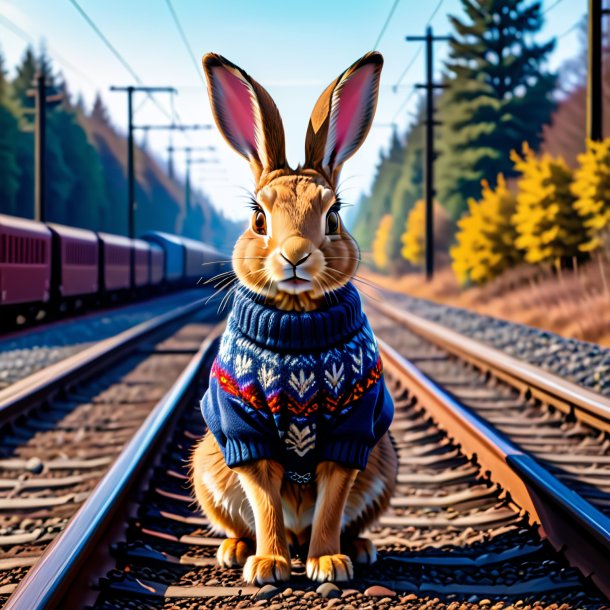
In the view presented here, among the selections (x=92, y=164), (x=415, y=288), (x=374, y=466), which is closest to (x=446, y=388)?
(x=374, y=466)

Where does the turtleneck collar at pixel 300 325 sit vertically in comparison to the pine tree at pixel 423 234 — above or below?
below

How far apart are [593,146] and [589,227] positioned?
266 centimetres

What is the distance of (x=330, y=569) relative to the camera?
9.44ft

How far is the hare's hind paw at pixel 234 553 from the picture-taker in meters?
3.15

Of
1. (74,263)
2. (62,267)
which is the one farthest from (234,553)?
(74,263)

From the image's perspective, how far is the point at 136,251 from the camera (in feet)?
94.7

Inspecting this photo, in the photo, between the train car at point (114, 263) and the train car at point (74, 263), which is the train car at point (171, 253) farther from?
the train car at point (74, 263)

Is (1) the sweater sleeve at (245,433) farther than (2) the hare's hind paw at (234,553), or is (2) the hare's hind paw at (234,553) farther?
(2) the hare's hind paw at (234,553)

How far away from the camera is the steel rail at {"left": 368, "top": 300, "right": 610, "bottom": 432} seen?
6006mm

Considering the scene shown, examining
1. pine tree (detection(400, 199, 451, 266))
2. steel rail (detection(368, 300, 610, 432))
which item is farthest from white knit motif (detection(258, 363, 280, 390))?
pine tree (detection(400, 199, 451, 266))

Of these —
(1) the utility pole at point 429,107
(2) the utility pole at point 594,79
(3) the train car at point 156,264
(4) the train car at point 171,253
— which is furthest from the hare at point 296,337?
(4) the train car at point 171,253

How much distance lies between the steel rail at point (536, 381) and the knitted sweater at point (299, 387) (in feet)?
11.1

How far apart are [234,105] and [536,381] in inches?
207

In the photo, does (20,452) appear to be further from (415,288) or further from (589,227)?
(415,288)
